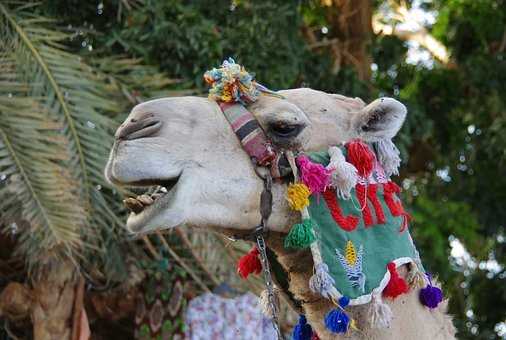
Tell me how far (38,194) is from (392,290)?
2.89 meters

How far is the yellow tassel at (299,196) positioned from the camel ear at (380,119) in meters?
0.33

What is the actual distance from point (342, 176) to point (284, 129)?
0.78ft

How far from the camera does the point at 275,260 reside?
3.50m

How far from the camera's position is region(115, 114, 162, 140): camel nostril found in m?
3.07

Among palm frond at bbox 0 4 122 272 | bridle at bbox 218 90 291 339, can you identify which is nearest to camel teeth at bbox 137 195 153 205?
bridle at bbox 218 90 291 339

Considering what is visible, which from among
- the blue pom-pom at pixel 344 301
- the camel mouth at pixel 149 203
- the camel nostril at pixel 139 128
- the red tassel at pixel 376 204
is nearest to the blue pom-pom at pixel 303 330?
the blue pom-pom at pixel 344 301

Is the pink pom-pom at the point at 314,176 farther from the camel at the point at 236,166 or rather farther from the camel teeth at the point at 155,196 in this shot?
the camel teeth at the point at 155,196

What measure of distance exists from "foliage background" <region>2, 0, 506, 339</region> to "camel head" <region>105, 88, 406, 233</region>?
11.6ft

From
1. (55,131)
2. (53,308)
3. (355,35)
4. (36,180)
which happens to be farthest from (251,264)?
(355,35)

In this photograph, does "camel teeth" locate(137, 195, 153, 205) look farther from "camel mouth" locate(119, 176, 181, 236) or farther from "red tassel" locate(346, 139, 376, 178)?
"red tassel" locate(346, 139, 376, 178)

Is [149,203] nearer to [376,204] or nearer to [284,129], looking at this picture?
[284,129]

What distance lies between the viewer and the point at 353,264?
10.6ft

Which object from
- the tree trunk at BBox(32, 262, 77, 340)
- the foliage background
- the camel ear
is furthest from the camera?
the foliage background

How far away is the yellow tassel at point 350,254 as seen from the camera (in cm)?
325
